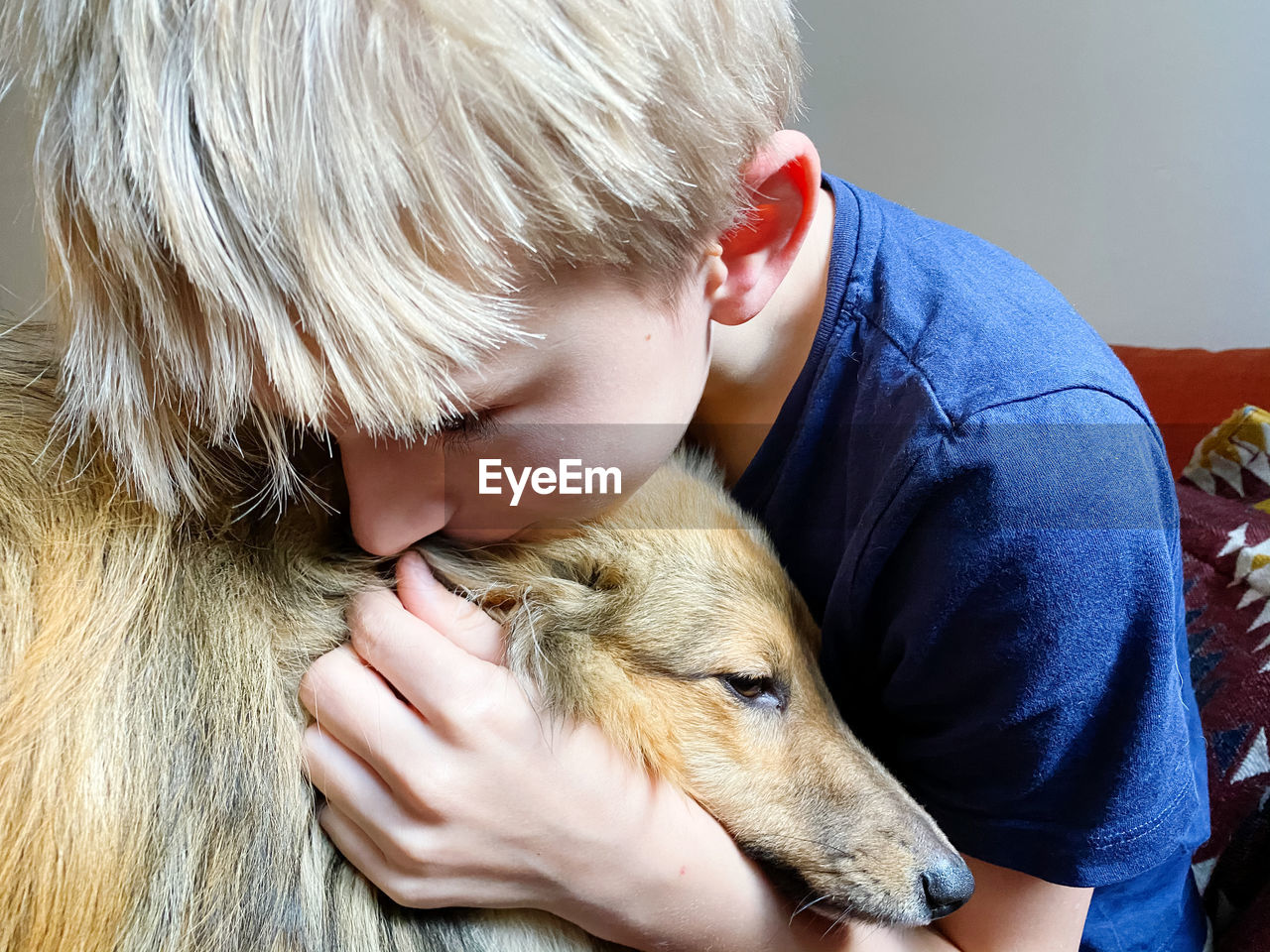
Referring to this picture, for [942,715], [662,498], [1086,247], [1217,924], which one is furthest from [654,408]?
Result: [1086,247]

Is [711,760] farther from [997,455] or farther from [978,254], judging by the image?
[978,254]

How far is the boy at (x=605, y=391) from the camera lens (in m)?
0.48

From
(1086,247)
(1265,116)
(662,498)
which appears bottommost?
(662,498)

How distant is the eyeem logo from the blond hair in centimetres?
10

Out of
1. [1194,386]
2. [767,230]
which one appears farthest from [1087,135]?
[767,230]

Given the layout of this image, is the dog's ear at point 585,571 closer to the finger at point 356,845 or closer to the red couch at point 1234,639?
the finger at point 356,845

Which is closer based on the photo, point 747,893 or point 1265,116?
point 747,893

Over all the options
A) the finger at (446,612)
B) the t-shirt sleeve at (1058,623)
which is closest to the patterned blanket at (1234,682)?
the t-shirt sleeve at (1058,623)

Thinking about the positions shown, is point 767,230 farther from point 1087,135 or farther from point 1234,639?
point 1087,135

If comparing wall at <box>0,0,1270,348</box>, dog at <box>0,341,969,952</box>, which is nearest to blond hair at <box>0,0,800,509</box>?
dog at <box>0,341,969,952</box>

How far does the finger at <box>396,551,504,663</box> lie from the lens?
2.47ft

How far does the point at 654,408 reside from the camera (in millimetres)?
696

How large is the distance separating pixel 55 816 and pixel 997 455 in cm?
74

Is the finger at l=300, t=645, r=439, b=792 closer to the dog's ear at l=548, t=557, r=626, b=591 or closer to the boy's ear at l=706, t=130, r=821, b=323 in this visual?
the dog's ear at l=548, t=557, r=626, b=591
